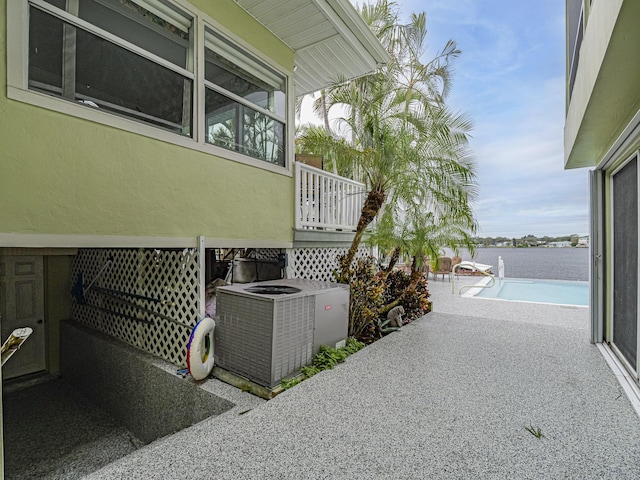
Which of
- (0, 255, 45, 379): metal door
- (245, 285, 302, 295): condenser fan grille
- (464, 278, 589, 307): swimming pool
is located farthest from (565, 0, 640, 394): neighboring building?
(0, 255, 45, 379): metal door

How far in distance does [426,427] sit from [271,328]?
169 cm

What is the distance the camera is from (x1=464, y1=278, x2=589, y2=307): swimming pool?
9859mm

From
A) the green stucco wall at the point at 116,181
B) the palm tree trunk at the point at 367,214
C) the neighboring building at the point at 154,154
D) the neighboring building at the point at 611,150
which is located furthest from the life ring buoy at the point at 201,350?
the neighboring building at the point at 611,150

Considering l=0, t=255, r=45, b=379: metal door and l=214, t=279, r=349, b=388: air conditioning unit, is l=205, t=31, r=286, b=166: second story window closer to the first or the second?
l=214, t=279, r=349, b=388: air conditioning unit

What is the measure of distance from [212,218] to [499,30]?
14.3m

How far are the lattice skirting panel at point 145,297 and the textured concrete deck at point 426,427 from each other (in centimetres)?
172

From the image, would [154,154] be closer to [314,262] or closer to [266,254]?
[266,254]

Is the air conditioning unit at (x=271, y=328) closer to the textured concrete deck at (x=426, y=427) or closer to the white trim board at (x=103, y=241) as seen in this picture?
the textured concrete deck at (x=426, y=427)

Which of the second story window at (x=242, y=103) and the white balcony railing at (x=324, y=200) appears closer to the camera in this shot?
the second story window at (x=242, y=103)

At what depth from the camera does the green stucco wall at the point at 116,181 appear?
259 cm

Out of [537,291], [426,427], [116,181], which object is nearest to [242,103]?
[116,181]

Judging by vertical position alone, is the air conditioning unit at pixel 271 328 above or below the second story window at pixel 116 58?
below

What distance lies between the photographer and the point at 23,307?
5715 millimetres

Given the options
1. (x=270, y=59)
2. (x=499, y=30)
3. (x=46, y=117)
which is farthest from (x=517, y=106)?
(x=46, y=117)
